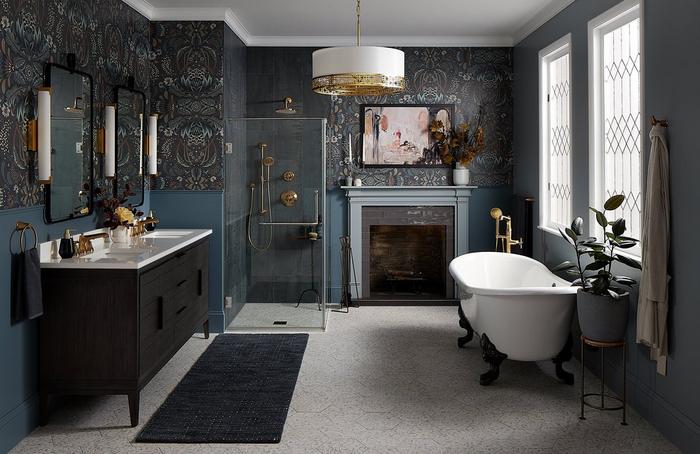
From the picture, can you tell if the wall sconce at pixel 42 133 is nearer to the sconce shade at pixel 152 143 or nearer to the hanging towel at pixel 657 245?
the sconce shade at pixel 152 143

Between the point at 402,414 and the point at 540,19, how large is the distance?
3654 mm

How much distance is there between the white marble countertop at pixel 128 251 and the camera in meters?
3.39

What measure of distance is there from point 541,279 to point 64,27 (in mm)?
3691

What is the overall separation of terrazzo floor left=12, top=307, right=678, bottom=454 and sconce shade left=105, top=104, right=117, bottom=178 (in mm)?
1426

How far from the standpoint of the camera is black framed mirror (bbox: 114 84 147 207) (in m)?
4.55

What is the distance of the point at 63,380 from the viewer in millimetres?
3416

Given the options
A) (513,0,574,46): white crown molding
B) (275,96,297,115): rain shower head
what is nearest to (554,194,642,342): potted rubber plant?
(513,0,574,46): white crown molding

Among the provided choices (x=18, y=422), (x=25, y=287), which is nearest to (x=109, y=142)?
(x=25, y=287)

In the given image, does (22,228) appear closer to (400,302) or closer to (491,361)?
(491,361)

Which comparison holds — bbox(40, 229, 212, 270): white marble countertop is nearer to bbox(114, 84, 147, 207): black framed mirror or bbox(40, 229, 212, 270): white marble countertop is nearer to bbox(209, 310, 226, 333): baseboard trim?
bbox(114, 84, 147, 207): black framed mirror

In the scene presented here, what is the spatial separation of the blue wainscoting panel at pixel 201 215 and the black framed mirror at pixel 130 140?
0.34 meters

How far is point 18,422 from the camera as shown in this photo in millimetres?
3230

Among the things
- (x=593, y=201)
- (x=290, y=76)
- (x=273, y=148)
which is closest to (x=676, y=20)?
(x=593, y=201)

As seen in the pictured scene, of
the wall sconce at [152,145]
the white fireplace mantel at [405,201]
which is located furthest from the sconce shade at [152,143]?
the white fireplace mantel at [405,201]
